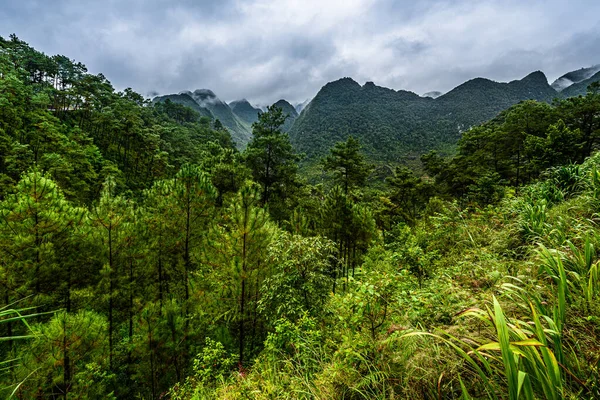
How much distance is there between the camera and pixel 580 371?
4.63 ft

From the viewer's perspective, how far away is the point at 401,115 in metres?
89.4

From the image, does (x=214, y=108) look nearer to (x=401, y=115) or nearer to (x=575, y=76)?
(x=401, y=115)

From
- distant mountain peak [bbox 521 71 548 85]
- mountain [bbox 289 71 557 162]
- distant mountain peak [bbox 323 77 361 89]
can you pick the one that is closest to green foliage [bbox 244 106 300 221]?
mountain [bbox 289 71 557 162]

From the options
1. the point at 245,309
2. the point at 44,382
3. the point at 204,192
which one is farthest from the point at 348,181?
the point at 44,382

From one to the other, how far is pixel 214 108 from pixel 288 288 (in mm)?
182253

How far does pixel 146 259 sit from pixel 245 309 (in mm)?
4422

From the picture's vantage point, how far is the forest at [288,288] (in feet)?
5.70

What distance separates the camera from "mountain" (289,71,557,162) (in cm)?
7344

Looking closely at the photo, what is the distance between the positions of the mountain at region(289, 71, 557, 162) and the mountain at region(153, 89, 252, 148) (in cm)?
4045

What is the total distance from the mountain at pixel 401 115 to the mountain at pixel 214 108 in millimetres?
40455

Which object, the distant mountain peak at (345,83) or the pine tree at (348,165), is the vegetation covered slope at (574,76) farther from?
the pine tree at (348,165)

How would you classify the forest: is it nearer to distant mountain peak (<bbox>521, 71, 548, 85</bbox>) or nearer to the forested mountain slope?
distant mountain peak (<bbox>521, 71, 548, 85</bbox>)

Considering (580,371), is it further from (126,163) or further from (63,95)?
(63,95)

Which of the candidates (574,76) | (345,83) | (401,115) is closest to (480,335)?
(401,115)
